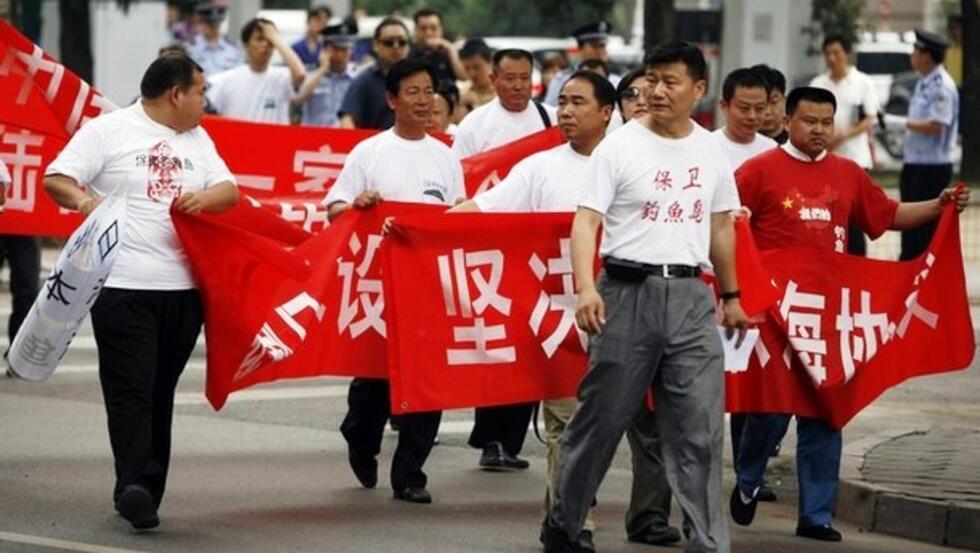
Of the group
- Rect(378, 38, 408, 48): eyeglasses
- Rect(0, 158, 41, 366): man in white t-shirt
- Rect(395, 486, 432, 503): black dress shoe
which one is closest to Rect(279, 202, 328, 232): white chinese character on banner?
Rect(0, 158, 41, 366): man in white t-shirt

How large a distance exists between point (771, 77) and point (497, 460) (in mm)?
2126

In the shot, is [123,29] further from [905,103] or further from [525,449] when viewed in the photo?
[525,449]

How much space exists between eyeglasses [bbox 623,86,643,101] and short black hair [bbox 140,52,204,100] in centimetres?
193

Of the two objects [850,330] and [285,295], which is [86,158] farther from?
[850,330]

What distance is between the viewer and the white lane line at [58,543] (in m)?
9.29

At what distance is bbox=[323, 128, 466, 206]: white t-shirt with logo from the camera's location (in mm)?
11078

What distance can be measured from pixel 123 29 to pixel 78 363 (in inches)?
1288

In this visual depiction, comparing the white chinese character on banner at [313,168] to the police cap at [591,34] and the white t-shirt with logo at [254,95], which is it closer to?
the white t-shirt with logo at [254,95]

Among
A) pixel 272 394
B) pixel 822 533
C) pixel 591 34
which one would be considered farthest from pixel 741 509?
pixel 591 34

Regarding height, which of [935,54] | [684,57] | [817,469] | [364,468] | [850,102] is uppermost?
[684,57]

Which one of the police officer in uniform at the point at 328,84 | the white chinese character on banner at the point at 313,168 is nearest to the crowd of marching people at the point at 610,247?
the white chinese character on banner at the point at 313,168

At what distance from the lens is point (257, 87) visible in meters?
18.2

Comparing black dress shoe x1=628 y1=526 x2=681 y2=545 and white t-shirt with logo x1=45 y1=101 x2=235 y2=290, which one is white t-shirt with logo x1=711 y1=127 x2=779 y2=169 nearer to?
black dress shoe x1=628 y1=526 x2=681 y2=545

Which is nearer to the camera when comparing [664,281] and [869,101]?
[664,281]
